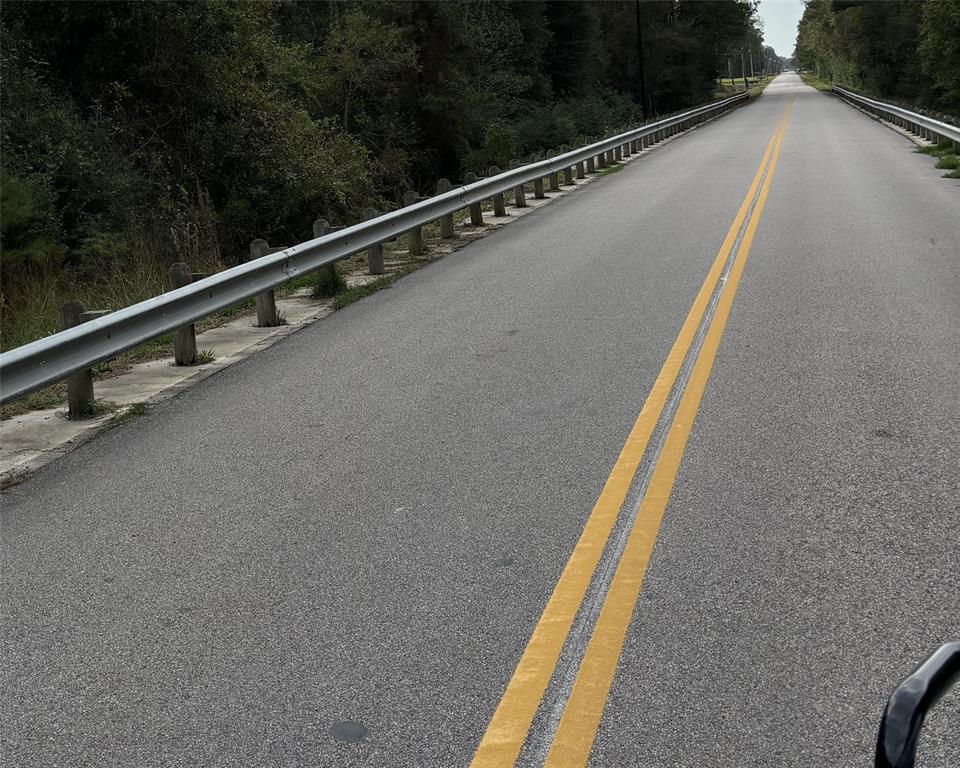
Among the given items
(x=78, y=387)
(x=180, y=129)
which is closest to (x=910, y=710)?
(x=78, y=387)

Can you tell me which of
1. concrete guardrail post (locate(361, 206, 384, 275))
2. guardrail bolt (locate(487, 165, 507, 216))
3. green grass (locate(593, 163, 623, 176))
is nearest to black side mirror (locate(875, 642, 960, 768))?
concrete guardrail post (locate(361, 206, 384, 275))

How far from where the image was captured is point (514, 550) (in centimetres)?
491

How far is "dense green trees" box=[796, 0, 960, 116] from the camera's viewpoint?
63.1 meters

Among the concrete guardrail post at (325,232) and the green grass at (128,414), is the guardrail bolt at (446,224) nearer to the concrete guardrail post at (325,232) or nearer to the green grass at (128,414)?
the concrete guardrail post at (325,232)

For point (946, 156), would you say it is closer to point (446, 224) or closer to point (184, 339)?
point (446, 224)

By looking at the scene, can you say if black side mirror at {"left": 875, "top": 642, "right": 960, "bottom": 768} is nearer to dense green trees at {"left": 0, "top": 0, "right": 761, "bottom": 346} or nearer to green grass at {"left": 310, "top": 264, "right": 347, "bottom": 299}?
dense green trees at {"left": 0, "top": 0, "right": 761, "bottom": 346}

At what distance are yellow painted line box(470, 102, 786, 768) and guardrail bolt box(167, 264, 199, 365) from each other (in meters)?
3.85

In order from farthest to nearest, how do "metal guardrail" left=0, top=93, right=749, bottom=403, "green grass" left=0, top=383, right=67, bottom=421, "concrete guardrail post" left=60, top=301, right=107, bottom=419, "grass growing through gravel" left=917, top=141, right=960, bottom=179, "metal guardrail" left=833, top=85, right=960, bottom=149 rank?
"metal guardrail" left=833, top=85, right=960, bottom=149, "grass growing through gravel" left=917, top=141, right=960, bottom=179, "green grass" left=0, top=383, right=67, bottom=421, "concrete guardrail post" left=60, top=301, right=107, bottom=419, "metal guardrail" left=0, top=93, right=749, bottom=403

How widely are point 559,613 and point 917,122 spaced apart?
3066 cm

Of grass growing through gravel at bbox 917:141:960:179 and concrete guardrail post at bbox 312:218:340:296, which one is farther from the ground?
concrete guardrail post at bbox 312:218:340:296

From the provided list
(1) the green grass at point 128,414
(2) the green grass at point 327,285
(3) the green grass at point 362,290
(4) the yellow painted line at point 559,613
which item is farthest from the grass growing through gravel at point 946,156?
(1) the green grass at point 128,414

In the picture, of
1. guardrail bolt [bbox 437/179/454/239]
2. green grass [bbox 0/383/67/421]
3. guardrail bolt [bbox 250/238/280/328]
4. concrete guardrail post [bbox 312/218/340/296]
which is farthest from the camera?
guardrail bolt [bbox 437/179/454/239]

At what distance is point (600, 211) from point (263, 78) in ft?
28.1

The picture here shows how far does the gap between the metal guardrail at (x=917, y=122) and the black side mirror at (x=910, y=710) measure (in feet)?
81.0
